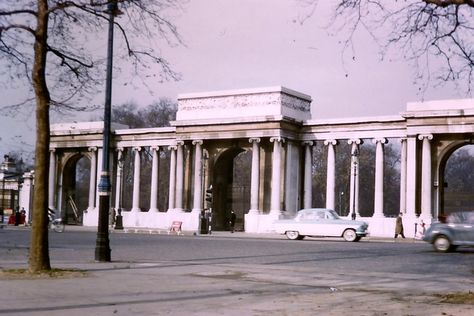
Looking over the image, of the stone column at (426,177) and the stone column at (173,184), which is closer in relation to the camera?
the stone column at (426,177)

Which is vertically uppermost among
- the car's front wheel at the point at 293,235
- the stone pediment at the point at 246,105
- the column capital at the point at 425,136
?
the stone pediment at the point at 246,105

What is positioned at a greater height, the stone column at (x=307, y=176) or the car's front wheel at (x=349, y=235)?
the stone column at (x=307, y=176)

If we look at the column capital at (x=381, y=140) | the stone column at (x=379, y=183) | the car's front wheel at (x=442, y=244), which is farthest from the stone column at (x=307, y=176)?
the car's front wheel at (x=442, y=244)

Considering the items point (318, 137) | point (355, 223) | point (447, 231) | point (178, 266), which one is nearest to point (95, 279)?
point (178, 266)

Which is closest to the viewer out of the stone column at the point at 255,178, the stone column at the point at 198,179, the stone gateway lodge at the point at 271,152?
the stone gateway lodge at the point at 271,152

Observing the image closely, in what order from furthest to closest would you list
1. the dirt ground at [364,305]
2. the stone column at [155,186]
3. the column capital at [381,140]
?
1. the stone column at [155,186]
2. the column capital at [381,140]
3. the dirt ground at [364,305]

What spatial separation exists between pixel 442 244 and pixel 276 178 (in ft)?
90.4

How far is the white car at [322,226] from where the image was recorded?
134 feet

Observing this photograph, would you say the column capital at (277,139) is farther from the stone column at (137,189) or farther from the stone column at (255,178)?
the stone column at (137,189)

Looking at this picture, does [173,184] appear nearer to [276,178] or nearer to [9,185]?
[276,178]

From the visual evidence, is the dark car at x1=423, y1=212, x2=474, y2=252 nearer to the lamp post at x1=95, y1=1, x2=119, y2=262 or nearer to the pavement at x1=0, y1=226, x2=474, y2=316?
the pavement at x1=0, y1=226, x2=474, y2=316

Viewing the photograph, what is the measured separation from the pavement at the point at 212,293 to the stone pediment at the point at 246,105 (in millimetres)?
38161

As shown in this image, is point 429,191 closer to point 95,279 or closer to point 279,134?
point 279,134

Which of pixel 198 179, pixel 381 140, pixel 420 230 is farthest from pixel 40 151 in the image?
pixel 198 179
